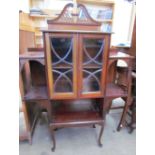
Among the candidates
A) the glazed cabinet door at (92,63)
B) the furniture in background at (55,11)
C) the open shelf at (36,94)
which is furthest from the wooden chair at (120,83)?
the furniture in background at (55,11)

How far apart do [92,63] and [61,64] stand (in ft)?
0.95

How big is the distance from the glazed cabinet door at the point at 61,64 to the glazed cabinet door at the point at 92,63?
0.07 metres

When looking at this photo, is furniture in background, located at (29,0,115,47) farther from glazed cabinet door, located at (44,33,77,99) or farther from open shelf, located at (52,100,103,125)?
glazed cabinet door, located at (44,33,77,99)

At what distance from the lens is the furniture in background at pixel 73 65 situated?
1.19 metres

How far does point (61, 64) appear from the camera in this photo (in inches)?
49.5

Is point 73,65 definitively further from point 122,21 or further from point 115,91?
point 122,21

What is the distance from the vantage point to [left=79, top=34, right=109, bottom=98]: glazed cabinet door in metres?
1.22

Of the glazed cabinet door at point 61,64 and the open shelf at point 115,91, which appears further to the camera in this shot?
the open shelf at point 115,91

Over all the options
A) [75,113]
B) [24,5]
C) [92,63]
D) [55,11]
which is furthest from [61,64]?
[24,5]

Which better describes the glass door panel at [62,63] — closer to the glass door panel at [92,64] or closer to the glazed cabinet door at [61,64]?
the glazed cabinet door at [61,64]
